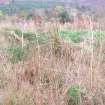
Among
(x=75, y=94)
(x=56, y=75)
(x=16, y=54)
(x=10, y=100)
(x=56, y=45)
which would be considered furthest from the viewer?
(x=16, y=54)

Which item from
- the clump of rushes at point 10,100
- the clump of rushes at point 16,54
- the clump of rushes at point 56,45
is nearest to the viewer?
the clump of rushes at point 10,100

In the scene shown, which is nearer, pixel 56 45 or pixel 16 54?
pixel 56 45

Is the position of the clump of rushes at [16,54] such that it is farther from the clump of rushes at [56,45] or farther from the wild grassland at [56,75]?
the clump of rushes at [56,45]

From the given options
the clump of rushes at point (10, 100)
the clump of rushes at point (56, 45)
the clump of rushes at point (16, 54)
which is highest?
the clump of rushes at point (56, 45)

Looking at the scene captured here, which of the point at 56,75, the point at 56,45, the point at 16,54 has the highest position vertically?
the point at 56,45

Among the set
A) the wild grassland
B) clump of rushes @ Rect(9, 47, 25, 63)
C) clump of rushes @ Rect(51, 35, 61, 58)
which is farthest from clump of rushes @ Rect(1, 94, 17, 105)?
clump of rushes @ Rect(9, 47, 25, 63)

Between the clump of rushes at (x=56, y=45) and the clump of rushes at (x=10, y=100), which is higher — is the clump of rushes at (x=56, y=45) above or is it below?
above

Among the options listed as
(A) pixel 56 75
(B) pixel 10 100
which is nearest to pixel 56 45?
(A) pixel 56 75

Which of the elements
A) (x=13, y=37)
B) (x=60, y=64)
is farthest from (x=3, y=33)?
(x=60, y=64)

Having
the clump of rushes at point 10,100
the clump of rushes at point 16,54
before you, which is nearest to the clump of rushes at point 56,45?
the clump of rushes at point 16,54

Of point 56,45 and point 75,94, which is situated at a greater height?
point 56,45

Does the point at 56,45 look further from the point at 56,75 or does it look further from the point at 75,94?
the point at 75,94

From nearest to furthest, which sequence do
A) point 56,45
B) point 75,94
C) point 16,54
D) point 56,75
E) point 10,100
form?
point 10,100 → point 75,94 → point 56,75 → point 56,45 → point 16,54

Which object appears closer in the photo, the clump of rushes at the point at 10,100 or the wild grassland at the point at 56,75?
the clump of rushes at the point at 10,100
